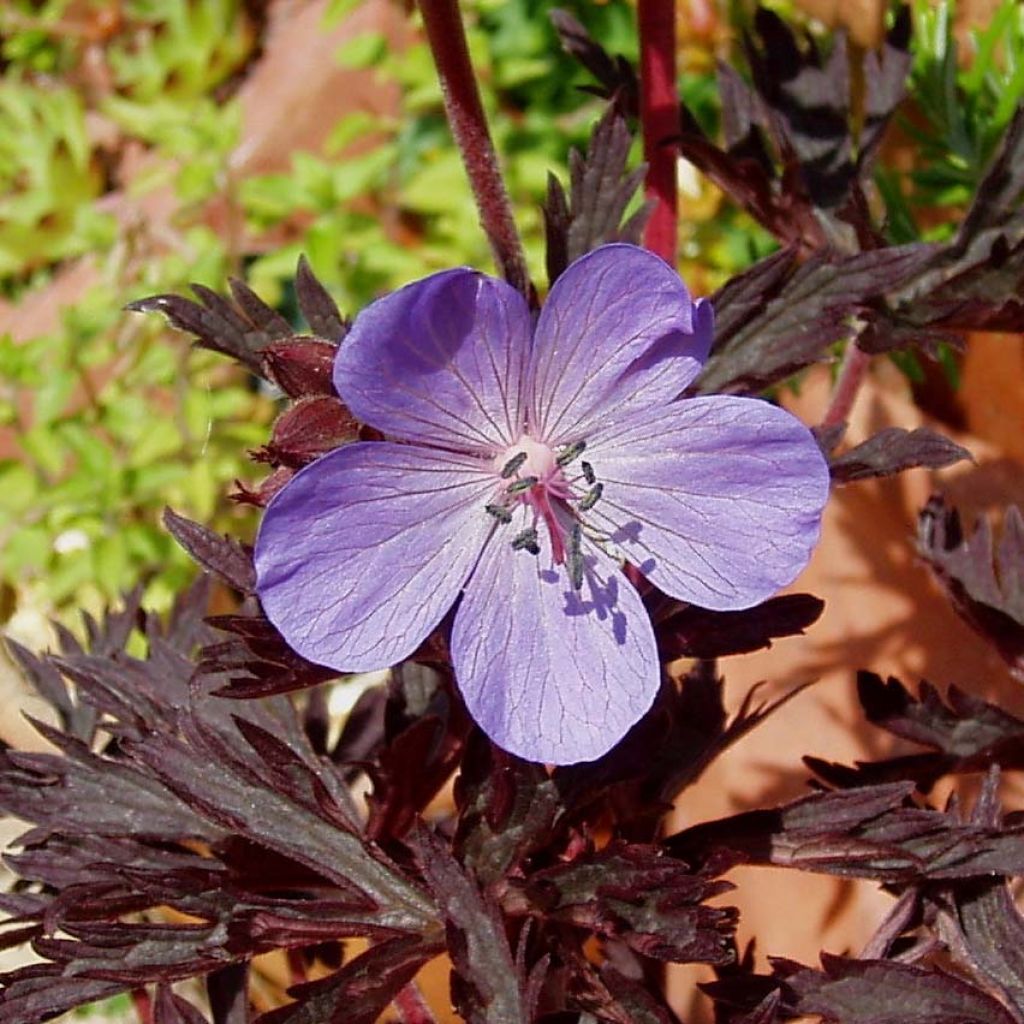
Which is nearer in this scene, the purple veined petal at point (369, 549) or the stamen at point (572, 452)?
the purple veined petal at point (369, 549)

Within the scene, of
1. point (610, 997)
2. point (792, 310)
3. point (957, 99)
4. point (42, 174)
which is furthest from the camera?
point (42, 174)

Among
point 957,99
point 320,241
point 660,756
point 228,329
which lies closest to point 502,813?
point 660,756

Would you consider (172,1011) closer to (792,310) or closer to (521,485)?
(521,485)

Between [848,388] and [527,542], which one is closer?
[527,542]

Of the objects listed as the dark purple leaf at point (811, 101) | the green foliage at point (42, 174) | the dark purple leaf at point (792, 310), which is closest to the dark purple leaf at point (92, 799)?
the dark purple leaf at point (792, 310)

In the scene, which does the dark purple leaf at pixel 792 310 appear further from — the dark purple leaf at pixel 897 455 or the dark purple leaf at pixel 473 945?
the dark purple leaf at pixel 473 945

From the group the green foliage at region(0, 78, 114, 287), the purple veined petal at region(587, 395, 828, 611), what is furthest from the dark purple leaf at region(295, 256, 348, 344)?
the green foliage at region(0, 78, 114, 287)

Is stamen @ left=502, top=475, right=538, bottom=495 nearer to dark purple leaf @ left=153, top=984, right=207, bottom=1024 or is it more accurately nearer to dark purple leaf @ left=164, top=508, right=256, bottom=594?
dark purple leaf @ left=164, top=508, right=256, bottom=594

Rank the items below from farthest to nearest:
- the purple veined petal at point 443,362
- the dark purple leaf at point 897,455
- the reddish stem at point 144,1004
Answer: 1. the reddish stem at point 144,1004
2. the dark purple leaf at point 897,455
3. the purple veined petal at point 443,362
